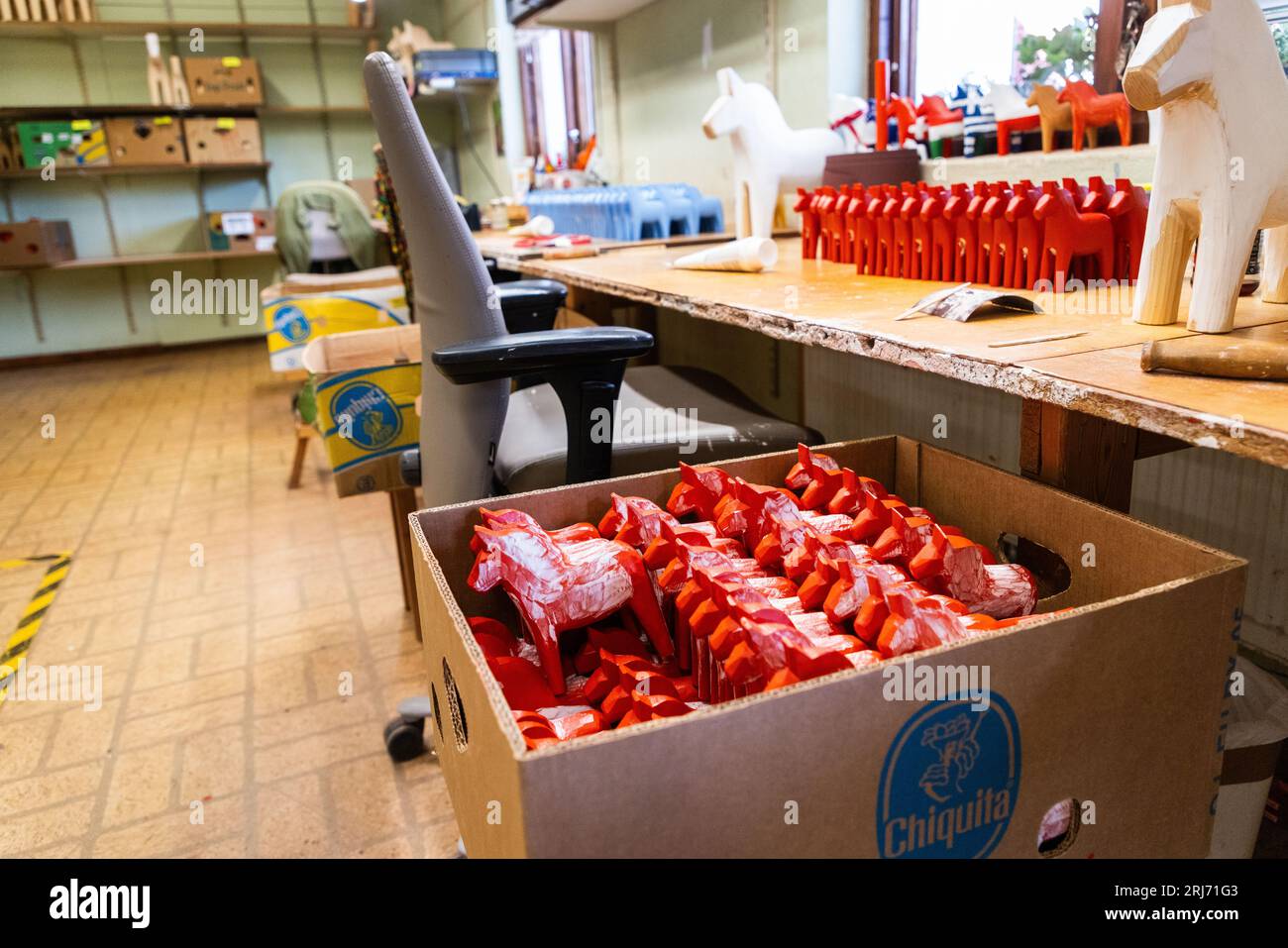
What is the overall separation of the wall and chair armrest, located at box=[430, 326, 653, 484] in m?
6.24

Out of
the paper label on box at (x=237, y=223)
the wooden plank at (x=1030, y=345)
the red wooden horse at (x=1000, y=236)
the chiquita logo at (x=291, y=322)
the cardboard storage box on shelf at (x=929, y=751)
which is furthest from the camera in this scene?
the paper label on box at (x=237, y=223)

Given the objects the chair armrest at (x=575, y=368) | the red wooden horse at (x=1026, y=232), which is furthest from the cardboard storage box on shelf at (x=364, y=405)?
the red wooden horse at (x=1026, y=232)

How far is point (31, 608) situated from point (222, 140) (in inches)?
224

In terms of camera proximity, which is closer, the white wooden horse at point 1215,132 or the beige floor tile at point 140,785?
the white wooden horse at point 1215,132

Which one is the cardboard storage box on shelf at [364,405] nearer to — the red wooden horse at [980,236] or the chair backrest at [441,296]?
the chair backrest at [441,296]

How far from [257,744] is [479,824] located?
1.44 metres

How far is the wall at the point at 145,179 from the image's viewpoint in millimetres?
7051

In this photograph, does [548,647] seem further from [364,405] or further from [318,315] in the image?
[318,315]

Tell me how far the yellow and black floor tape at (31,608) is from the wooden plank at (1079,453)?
241 cm

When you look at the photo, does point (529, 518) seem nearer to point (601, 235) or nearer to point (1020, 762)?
point (1020, 762)
